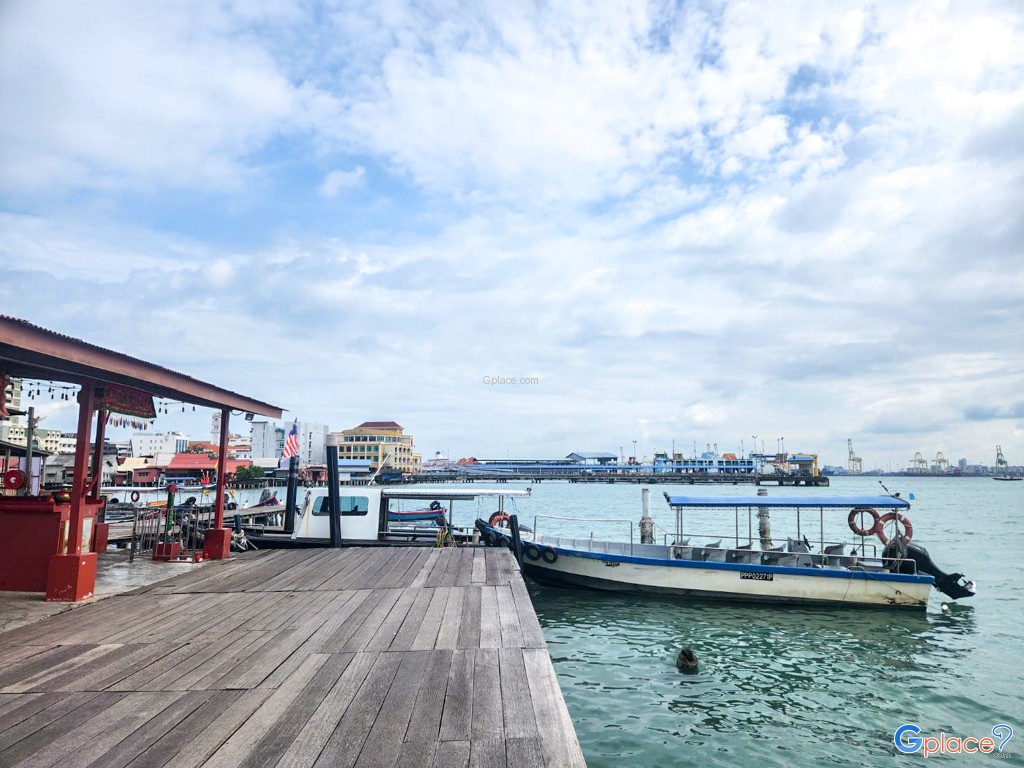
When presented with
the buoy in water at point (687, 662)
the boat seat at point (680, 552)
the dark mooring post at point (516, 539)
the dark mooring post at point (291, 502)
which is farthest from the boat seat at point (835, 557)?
the dark mooring post at point (291, 502)

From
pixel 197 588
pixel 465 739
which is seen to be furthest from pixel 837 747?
pixel 197 588

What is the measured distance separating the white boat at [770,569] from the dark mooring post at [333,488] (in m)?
4.23

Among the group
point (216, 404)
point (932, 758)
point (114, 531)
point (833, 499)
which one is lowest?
point (932, 758)

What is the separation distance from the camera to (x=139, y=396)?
12219 millimetres

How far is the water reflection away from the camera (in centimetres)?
845

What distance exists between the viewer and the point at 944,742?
8.66m

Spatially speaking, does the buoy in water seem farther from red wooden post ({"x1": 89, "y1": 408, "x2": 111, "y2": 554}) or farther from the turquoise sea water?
red wooden post ({"x1": 89, "y1": 408, "x2": 111, "y2": 554})

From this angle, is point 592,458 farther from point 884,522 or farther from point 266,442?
point 884,522

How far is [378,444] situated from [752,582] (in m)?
106

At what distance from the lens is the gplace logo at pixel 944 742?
838cm

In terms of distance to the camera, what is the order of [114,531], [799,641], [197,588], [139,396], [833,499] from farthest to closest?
[114,531], [833,499], [799,641], [139,396], [197,588]

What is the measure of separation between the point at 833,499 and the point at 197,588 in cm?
1496

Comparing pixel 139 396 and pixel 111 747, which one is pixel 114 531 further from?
pixel 111 747

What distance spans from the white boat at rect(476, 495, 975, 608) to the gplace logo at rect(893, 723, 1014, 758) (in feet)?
21.7
